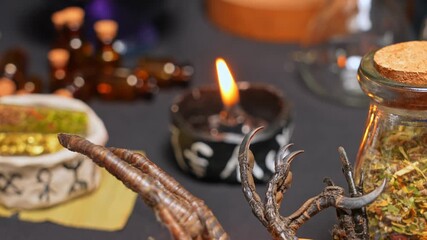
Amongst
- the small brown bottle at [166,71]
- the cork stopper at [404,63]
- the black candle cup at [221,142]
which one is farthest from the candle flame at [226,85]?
the cork stopper at [404,63]

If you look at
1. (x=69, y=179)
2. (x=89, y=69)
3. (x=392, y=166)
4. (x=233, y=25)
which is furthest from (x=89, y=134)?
(x=233, y=25)

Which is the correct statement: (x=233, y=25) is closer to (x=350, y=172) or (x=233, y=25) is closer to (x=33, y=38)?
(x=33, y=38)

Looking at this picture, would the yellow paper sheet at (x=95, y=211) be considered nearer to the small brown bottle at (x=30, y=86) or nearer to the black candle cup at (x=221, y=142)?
the black candle cup at (x=221, y=142)

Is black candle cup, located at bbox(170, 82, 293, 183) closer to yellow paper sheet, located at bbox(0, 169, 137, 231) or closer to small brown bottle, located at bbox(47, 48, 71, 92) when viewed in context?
yellow paper sheet, located at bbox(0, 169, 137, 231)

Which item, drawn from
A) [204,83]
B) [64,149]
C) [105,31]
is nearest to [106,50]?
[105,31]

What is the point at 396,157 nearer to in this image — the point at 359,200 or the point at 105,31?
the point at 359,200
